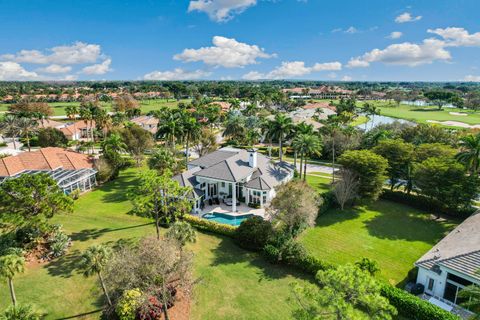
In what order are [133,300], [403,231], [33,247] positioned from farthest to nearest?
[403,231] → [33,247] → [133,300]

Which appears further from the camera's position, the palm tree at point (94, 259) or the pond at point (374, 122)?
the pond at point (374, 122)

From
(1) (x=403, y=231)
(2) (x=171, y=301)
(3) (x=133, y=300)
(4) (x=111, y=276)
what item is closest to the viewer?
(4) (x=111, y=276)

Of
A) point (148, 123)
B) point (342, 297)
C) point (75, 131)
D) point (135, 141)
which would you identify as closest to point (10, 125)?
point (75, 131)

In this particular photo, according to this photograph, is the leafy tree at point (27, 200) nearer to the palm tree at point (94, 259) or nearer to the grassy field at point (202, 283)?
the grassy field at point (202, 283)

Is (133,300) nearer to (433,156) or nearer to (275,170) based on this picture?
(275,170)

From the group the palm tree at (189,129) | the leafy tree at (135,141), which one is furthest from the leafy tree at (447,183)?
the leafy tree at (135,141)

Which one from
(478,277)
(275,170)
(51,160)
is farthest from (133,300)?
(51,160)

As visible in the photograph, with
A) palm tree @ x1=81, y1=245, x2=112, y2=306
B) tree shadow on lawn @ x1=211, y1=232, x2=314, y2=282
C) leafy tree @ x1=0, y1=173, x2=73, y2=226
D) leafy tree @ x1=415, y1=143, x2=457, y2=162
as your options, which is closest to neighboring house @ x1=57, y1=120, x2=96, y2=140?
leafy tree @ x1=0, y1=173, x2=73, y2=226
